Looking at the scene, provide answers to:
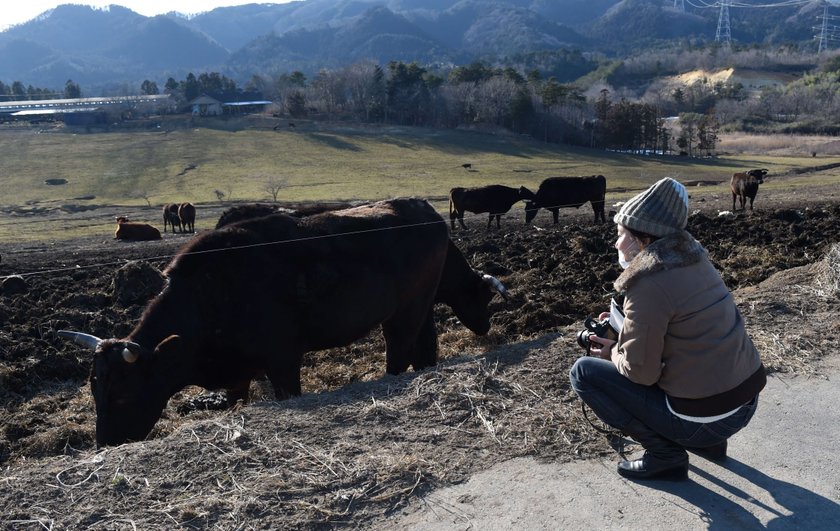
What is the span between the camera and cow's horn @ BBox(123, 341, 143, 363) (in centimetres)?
637

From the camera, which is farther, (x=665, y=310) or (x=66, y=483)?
(x=66, y=483)

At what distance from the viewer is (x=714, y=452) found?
191 inches

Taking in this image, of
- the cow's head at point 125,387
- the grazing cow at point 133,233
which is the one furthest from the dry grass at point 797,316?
the grazing cow at point 133,233

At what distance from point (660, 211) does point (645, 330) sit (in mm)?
734

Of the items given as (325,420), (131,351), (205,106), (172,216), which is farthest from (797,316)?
(205,106)

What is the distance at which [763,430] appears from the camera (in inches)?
212

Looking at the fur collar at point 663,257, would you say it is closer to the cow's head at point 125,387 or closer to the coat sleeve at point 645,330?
the coat sleeve at point 645,330

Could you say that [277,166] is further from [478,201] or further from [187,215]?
[478,201]

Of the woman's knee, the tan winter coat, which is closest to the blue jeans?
the woman's knee

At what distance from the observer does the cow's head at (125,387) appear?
21.6 ft

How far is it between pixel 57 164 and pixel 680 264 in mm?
71693

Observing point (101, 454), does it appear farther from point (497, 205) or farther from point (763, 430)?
point (497, 205)

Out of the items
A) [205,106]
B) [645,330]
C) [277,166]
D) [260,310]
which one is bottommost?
[277,166]

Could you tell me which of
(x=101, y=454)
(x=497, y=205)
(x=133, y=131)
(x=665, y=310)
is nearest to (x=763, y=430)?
(x=665, y=310)
